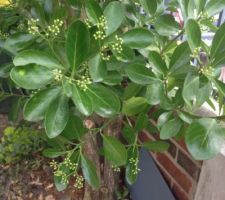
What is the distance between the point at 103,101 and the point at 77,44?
0.18 meters

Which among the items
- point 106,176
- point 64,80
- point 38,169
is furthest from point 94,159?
point 64,80

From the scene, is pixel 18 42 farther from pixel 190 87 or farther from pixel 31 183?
pixel 31 183

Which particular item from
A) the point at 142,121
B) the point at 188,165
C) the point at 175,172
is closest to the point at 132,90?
the point at 142,121

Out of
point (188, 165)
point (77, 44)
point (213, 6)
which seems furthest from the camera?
point (188, 165)

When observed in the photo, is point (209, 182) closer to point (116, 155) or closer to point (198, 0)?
point (116, 155)

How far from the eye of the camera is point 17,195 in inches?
90.5

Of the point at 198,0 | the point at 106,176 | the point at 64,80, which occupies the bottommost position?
the point at 106,176

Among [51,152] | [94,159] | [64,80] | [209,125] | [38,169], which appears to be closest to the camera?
[64,80]

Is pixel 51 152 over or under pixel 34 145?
over

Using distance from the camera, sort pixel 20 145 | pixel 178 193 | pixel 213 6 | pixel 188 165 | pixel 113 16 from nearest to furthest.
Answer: pixel 113 16, pixel 213 6, pixel 188 165, pixel 178 193, pixel 20 145

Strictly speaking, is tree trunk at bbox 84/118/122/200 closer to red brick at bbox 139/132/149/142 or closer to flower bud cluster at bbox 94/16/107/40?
red brick at bbox 139/132/149/142

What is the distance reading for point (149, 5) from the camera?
1090 millimetres

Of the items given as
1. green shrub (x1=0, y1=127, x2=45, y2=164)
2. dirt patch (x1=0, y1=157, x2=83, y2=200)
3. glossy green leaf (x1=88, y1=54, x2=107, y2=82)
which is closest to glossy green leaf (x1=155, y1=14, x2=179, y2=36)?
glossy green leaf (x1=88, y1=54, x2=107, y2=82)

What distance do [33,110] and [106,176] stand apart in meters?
1.18
